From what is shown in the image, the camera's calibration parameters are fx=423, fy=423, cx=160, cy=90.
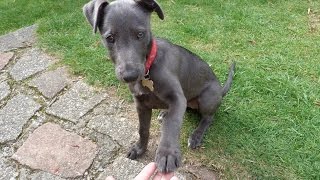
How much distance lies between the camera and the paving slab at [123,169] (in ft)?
12.2

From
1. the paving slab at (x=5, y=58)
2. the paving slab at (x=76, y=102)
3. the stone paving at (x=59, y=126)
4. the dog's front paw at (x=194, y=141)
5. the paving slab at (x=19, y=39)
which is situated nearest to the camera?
the stone paving at (x=59, y=126)

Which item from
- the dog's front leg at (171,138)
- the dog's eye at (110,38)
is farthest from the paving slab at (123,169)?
the dog's eye at (110,38)

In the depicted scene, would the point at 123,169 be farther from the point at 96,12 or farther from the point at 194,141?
the point at 96,12

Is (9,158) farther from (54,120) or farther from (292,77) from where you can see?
(292,77)

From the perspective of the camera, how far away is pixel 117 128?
13.8ft

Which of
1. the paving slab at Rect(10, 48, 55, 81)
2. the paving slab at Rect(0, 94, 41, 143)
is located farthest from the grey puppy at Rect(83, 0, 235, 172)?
the paving slab at Rect(10, 48, 55, 81)

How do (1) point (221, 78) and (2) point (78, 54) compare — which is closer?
(1) point (221, 78)

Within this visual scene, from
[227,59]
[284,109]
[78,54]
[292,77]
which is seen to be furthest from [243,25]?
[78,54]

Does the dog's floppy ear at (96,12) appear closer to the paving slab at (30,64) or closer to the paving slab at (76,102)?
the paving slab at (76,102)

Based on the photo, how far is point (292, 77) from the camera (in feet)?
15.8

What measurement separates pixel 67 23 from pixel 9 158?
257 cm

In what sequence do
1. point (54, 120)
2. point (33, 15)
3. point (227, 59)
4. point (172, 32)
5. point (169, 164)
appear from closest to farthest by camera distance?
point (169, 164)
point (54, 120)
point (227, 59)
point (172, 32)
point (33, 15)

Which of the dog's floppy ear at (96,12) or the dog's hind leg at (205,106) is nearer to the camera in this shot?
the dog's floppy ear at (96,12)

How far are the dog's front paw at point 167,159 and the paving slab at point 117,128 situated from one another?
1236 millimetres
